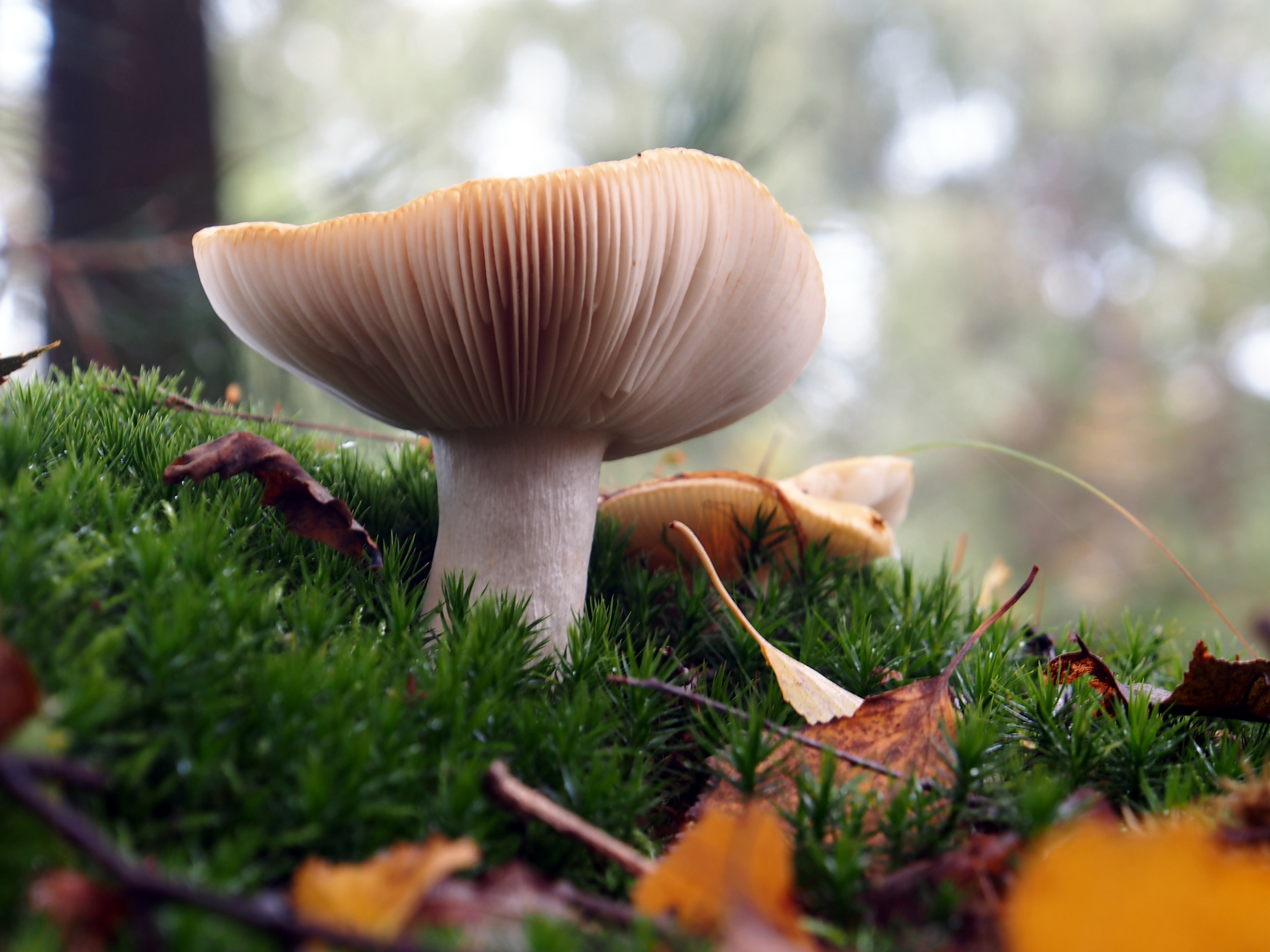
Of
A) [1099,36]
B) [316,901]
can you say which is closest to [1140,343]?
[1099,36]

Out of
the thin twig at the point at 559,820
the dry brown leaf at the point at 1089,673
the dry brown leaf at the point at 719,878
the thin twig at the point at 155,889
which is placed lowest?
the dry brown leaf at the point at 1089,673

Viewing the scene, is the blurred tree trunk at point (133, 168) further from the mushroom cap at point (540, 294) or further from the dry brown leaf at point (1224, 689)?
the dry brown leaf at point (1224, 689)

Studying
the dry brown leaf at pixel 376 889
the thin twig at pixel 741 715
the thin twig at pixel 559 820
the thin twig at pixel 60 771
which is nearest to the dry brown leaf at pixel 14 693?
the thin twig at pixel 60 771

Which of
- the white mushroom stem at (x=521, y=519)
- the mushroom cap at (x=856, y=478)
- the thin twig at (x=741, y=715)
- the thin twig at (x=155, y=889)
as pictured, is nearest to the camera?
the thin twig at (x=155, y=889)

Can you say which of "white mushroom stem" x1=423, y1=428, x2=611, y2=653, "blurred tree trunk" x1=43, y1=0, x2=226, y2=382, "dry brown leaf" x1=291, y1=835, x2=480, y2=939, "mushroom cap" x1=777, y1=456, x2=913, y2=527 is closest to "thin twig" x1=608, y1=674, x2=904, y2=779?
"white mushroom stem" x1=423, y1=428, x2=611, y2=653

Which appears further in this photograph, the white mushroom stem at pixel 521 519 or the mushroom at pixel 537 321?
the white mushroom stem at pixel 521 519
